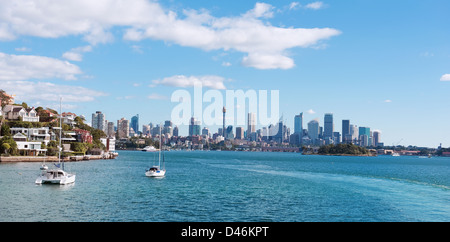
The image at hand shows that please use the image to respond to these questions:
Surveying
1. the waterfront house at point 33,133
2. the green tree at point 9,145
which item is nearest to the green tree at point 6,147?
the green tree at point 9,145

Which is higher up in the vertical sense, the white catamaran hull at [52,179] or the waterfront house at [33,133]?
the waterfront house at [33,133]

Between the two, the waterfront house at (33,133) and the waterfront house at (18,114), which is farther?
the waterfront house at (18,114)

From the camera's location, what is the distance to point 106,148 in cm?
17338

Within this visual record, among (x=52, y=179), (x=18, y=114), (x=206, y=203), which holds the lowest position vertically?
(x=206, y=203)

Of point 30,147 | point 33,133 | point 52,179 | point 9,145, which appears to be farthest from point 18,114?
point 52,179

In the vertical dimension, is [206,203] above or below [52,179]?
below

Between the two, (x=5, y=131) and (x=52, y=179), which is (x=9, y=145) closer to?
(x=5, y=131)

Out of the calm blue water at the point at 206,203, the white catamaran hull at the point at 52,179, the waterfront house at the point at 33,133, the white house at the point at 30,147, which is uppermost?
the waterfront house at the point at 33,133

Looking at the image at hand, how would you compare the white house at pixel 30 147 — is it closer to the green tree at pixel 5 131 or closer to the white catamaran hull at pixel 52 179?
the green tree at pixel 5 131

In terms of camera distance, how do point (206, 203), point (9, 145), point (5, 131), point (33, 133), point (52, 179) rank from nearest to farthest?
point (206, 203) < point (52, 179) < point (9, 145) < point (5, 131) < point (33, 133)

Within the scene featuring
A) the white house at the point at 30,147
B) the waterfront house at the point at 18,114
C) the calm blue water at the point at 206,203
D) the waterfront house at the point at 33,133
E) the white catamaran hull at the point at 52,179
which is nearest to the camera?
the calm blue water at the point at 206,203

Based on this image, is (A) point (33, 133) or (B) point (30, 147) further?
(A) point (33, 133)
